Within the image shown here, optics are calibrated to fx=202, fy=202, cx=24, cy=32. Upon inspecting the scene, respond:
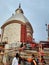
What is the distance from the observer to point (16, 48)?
21.0 meters

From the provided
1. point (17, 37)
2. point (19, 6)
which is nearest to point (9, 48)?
point (17, 37)

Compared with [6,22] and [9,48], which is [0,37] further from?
[9,48]

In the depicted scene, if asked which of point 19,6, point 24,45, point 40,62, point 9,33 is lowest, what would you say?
point 40,62

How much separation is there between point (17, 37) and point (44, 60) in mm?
15834

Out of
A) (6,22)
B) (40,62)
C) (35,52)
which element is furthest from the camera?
(6,22)

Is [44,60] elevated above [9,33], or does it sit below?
below

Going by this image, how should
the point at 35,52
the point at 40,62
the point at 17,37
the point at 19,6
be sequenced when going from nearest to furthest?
the point at 40,62
the point at 35,52
the point at 17,37
the point at 19,6

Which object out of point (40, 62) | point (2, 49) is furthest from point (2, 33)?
point (40, 62)

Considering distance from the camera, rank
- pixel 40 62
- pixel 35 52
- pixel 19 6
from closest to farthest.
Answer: pixel 40 62 < pixel 35 52 < pixel 19 6

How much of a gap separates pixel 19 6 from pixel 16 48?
22709 millimetres

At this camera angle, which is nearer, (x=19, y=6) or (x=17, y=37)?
(x=17, y=37)

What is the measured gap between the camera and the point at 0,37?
120 feet

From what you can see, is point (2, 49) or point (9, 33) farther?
point (9, 33)

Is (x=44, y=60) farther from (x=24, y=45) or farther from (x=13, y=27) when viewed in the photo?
(x=13, y=27)
